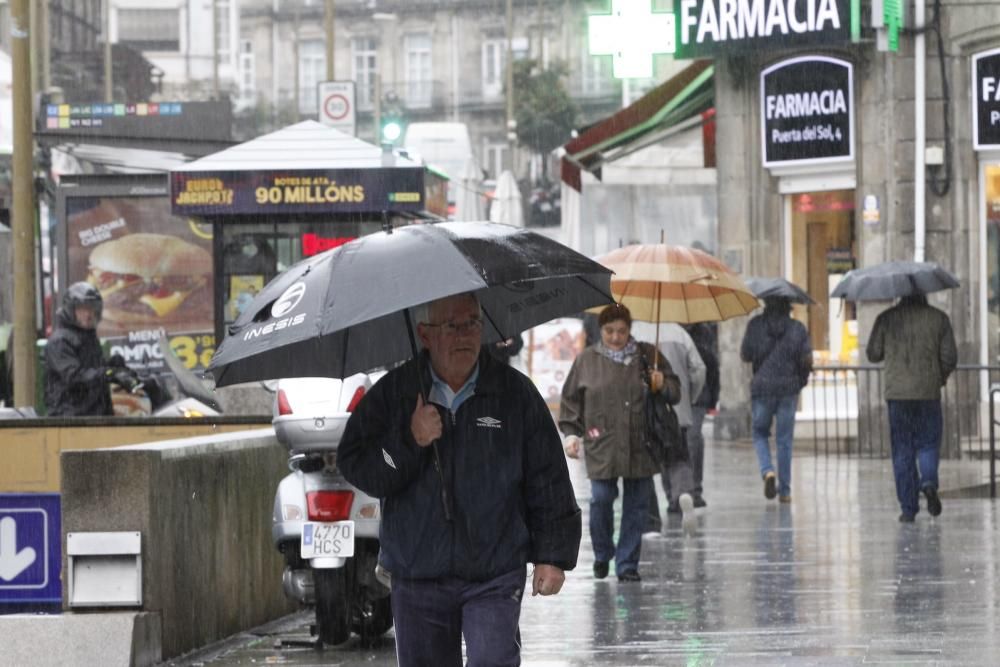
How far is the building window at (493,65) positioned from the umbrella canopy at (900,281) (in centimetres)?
7528

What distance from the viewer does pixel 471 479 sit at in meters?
6.26

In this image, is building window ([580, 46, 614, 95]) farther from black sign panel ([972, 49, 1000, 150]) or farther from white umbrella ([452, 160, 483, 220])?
black sign panel ([972, 49, 1000, 150])

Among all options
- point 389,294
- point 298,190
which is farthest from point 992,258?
point 389,294

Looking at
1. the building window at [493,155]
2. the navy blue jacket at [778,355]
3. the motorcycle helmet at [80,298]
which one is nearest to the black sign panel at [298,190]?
the navy blue jacket at [778,355]

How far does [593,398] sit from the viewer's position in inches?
485

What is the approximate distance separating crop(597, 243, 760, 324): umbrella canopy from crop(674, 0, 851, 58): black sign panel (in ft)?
27.1

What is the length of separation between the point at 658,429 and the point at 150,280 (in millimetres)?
11188

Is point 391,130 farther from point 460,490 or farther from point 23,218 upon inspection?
point 460,490

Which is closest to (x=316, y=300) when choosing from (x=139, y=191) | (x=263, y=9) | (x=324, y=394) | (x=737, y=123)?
(x=324, y=394)

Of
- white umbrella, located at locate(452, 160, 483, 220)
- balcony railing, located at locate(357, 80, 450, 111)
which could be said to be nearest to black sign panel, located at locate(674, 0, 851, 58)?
white umbrella, located at locate(452, 160, 483, 220)

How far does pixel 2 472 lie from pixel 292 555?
2.75 meters

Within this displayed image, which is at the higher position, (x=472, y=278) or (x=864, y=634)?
(x=472, y=278)

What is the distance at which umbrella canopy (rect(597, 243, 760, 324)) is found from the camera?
1359cm

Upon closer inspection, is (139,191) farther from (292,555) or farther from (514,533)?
(514,533)
